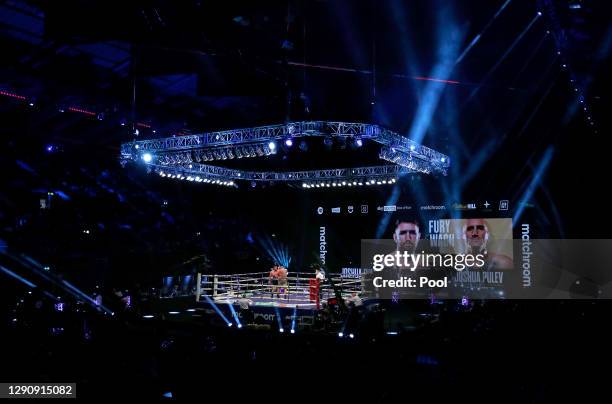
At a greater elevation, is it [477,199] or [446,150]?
[446,150]

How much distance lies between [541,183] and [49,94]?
46.1 ft

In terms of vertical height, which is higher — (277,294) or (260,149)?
(260,149)

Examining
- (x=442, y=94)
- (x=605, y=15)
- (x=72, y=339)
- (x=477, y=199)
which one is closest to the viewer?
(x=72, y=339)

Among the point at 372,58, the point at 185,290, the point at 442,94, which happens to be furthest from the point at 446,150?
the point at 185,290

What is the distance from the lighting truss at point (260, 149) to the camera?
33.8 feet

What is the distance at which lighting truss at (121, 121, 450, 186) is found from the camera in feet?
33.8

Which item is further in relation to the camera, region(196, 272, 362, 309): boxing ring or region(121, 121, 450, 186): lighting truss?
region(196, 272, 362, 309): boxing ring

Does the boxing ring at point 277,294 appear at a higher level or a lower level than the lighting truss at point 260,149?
lower

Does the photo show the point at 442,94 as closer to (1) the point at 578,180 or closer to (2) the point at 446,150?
(2) the point at 446,150

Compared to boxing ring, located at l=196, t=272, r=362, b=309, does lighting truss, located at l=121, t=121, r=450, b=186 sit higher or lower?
higher

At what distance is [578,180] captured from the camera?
45.5 ft

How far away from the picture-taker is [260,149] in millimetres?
11789

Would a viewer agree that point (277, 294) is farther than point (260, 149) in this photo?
Yes

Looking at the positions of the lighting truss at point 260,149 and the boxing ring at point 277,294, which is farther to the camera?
the boxing ring at point 277,294
